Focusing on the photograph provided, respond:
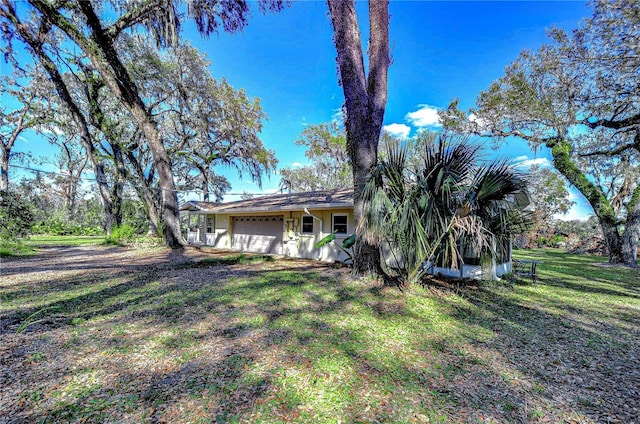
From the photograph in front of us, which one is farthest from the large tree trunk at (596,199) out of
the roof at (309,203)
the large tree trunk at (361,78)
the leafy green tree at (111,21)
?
the leafy green tree at (111,21)

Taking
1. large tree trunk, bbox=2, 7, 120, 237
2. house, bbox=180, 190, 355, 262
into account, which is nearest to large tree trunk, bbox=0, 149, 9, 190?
large tree trunk, bbox=2, 7, 120, 237

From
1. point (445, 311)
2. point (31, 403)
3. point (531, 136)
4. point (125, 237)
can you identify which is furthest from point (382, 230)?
point (125, 237)

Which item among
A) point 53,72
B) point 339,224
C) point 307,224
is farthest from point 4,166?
point 339,224

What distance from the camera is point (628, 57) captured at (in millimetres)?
7238

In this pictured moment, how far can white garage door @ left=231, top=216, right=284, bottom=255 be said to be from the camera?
45.1 feet

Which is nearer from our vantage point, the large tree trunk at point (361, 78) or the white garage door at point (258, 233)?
the large tree trunk at point (361, 78)

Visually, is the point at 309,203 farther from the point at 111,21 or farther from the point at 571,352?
the point at 111,21

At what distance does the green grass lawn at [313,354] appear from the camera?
2408 mm

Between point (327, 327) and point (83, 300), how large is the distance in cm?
482

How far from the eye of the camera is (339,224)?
1103 cm

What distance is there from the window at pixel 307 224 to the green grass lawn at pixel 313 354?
5916 millimetres

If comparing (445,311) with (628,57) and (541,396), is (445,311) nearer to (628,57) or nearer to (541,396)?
(541,396)

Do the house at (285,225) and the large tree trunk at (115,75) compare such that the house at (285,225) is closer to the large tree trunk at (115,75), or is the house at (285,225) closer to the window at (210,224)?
the window at (210,224)

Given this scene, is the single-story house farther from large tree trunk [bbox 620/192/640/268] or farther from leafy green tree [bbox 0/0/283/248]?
leafy green tree [bbox 0/0/283/248]
